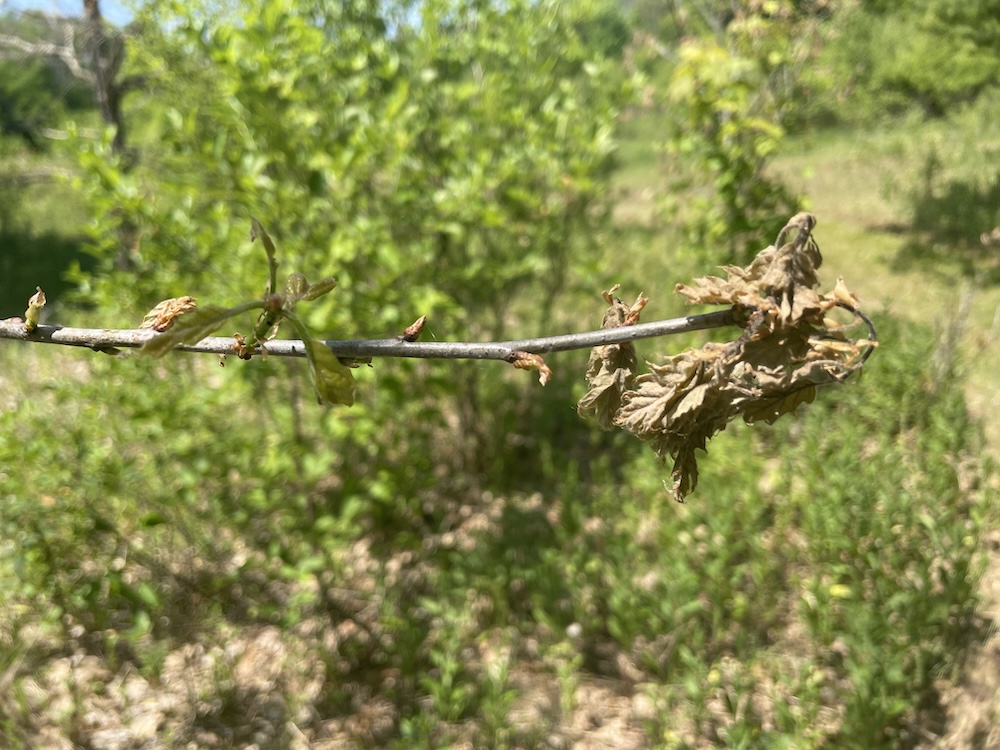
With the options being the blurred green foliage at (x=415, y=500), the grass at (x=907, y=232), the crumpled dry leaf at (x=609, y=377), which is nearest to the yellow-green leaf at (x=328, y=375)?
the crumpled dry leaf at (x=609, y=377)

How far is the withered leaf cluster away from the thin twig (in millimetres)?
33

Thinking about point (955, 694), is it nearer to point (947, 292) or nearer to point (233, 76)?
point (233, 76)

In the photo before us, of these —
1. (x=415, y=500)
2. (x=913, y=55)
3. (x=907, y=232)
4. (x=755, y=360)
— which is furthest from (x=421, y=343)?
(x=913, y=55)

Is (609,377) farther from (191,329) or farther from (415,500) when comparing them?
(415,500)

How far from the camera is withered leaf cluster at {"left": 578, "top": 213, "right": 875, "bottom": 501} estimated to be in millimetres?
633

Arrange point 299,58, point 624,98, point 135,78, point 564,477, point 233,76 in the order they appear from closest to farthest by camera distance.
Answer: point 233,76
point 299,58
point 624,98
point 564,477
point 135,78

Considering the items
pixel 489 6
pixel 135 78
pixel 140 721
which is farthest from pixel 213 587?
pixel 135 78

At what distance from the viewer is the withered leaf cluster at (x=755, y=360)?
2.08 feet

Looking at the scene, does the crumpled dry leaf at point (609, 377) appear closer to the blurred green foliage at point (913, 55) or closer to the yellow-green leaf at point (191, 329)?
the yellow-green leaf at point (191, 329)

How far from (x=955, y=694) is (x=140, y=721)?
3.24 meters

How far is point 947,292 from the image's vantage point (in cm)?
609

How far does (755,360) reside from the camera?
0.66 meters

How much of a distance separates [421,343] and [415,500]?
2622mm

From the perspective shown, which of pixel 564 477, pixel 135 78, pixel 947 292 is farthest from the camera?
pixel 135 78
